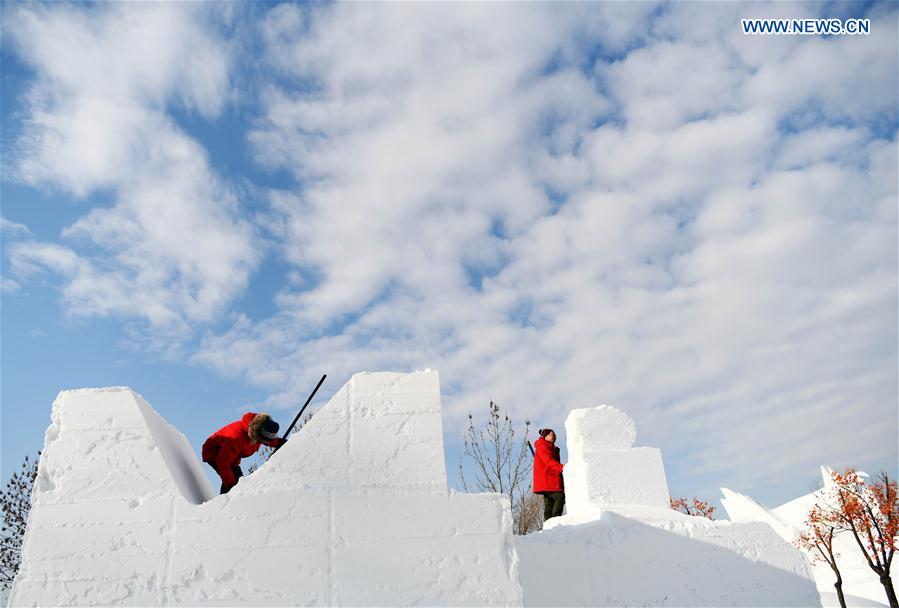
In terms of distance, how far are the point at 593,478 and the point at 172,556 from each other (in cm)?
444

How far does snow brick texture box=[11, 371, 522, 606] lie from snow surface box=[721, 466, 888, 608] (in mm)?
11393

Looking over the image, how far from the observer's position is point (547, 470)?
707 cm

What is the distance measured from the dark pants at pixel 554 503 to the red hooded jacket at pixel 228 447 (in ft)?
11.9

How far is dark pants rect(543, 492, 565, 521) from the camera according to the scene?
23.3 feet

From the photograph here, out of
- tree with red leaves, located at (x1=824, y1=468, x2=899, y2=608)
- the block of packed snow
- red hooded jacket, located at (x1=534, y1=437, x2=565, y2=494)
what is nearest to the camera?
the block of packed snow

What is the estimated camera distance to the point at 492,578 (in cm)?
402

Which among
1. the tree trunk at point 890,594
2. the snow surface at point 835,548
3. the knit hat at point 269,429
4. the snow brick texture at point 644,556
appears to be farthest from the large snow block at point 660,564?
the tree trunk at point 890,594

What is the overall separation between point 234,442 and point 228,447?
60 millimetres

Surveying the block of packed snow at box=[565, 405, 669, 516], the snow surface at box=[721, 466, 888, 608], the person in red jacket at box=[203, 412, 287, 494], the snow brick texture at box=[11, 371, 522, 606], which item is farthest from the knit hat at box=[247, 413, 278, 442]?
the snow surface at box=[721, 466, 888, 608]

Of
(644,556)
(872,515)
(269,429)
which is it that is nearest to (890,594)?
(872,515)

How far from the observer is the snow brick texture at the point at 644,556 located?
17.8ft

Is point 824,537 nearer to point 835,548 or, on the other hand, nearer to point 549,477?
point 835,548

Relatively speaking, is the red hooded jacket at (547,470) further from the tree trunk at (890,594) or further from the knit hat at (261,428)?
the tree trunk at (890,594)

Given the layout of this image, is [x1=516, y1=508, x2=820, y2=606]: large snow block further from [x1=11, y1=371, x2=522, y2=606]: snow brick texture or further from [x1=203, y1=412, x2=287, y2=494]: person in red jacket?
[x1=203, y1=412, x2=287, y2=494]: person in red jacket
